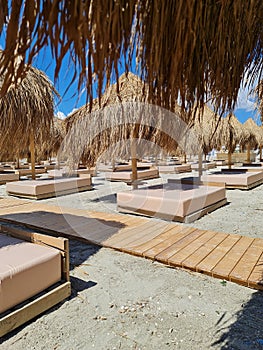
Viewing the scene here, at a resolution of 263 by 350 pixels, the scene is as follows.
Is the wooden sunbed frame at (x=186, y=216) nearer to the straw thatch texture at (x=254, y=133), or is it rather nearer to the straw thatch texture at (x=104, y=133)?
the straw thatch texture at (x=104, y=133)

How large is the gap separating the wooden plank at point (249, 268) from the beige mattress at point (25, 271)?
181cm

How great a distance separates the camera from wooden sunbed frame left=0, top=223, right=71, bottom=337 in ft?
6.57

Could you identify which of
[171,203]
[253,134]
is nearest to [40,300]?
[171,203]

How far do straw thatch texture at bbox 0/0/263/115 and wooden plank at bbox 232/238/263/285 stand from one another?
6.36 ft

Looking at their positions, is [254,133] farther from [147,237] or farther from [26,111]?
[26,111]

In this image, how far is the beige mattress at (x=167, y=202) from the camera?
4973mm

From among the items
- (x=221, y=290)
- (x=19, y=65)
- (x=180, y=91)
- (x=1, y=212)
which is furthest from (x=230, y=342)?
(x=1, y=212)

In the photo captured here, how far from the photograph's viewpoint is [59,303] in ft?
7.91

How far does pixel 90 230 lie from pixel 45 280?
202 cm

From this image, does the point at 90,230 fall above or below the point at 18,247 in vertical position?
below

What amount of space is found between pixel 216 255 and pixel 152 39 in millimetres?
2853

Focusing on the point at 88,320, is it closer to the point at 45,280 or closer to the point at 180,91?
the point at 45,280

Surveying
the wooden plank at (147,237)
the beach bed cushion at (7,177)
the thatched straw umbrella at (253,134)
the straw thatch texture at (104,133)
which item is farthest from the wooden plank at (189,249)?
the thatched straw umbrella at (253,134)

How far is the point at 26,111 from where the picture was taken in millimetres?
4246
